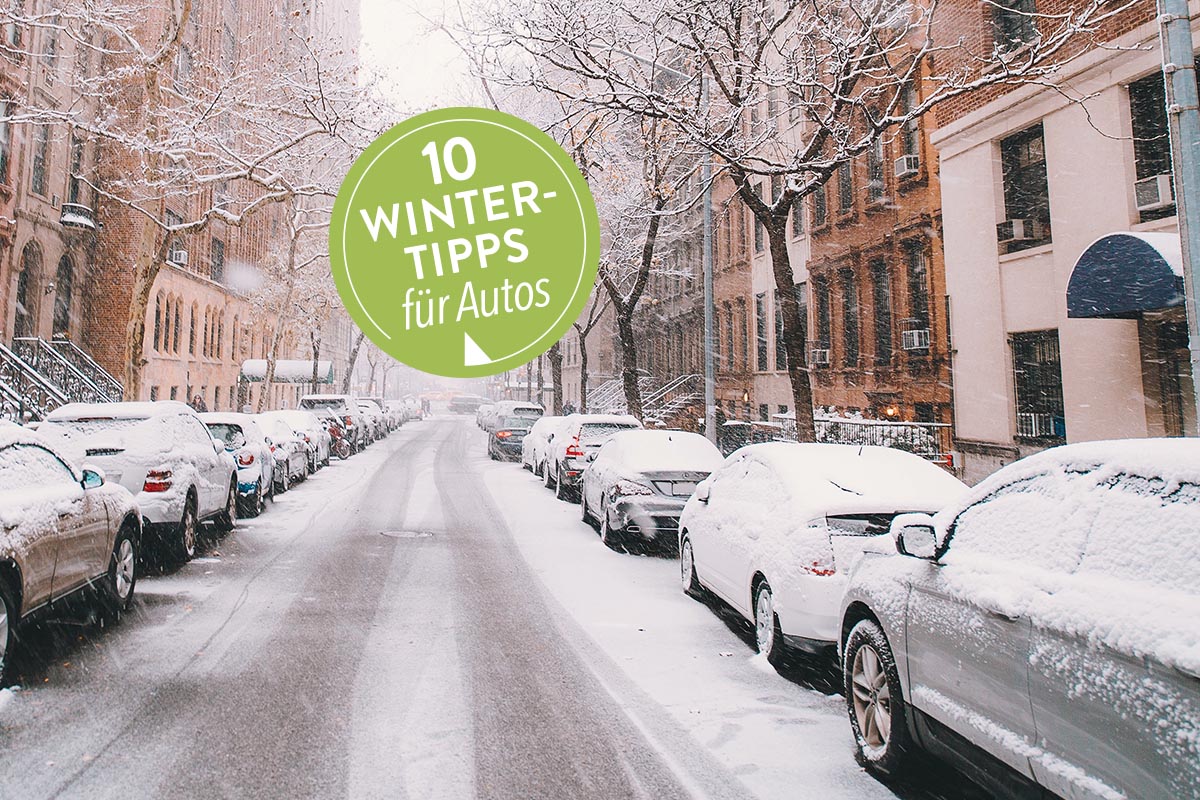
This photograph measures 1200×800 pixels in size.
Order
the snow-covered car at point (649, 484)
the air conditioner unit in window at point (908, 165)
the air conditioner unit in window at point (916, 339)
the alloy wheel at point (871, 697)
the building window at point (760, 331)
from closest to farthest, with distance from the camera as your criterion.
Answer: the alloy wheel at point (871, 697)
the snow-covered car at point (649, 484)
the air conditioner unit in window at point (916, 339)
the air conditioner unit in window at point (908, 165)
the building window at point (760, 331)

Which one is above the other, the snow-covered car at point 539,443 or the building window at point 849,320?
the building window at point 849,320

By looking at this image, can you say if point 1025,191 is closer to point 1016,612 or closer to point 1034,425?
point 1034,425

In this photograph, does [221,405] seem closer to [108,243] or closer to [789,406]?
[108,243]

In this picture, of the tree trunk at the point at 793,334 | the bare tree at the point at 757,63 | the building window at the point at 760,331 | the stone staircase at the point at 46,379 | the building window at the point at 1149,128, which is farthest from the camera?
the building window at the point at 760,331

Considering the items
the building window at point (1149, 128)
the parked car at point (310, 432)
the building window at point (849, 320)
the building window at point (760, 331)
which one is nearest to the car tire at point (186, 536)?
the parked car at point (310, 432)

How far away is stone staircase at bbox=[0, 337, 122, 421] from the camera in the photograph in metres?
18.9

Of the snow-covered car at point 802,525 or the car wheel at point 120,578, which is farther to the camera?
the car wheel at point 120,578

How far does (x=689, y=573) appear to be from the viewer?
852 centimetres

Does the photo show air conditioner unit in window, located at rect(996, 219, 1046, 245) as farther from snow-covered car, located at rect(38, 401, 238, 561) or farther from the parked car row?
snow-covered car, located at rect(38, 401, 238, 561)

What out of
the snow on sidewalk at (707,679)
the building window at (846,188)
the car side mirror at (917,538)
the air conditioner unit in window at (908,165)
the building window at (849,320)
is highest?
the building window at (846,188)

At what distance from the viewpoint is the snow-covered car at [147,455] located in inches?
353

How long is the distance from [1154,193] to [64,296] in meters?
32.5

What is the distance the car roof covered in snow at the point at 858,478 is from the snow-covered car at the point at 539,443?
12.1 meters

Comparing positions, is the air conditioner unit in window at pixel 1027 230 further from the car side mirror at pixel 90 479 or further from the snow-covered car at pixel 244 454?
the car side mirror at pixel 90 479
